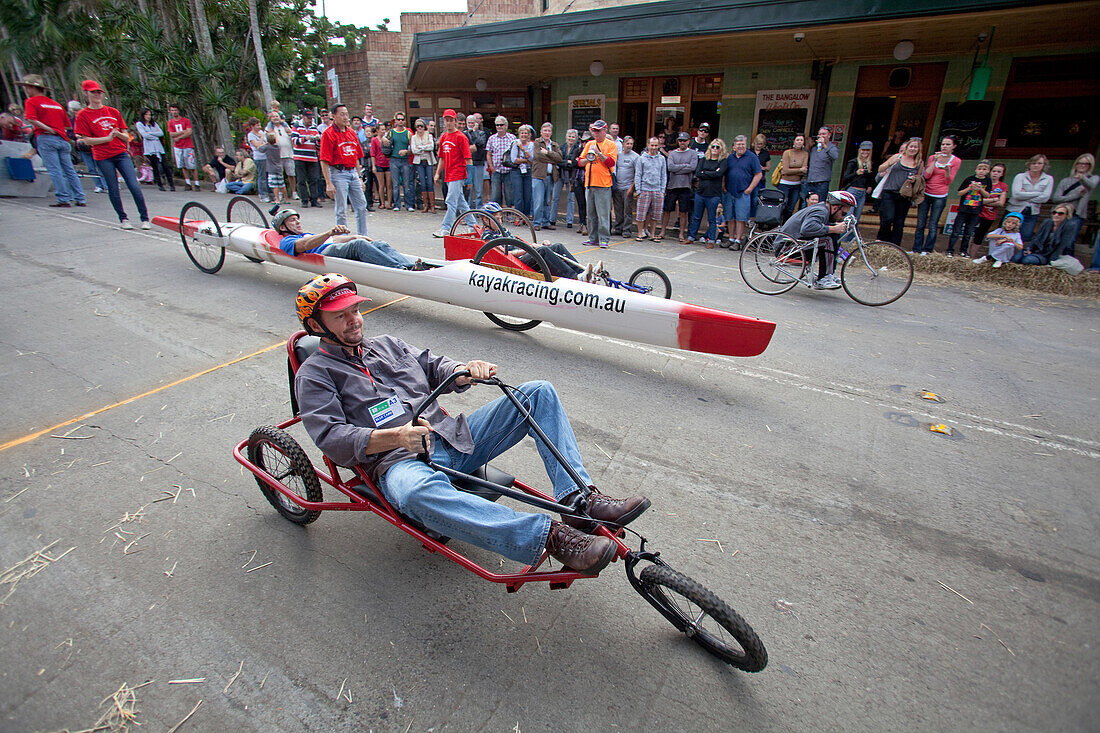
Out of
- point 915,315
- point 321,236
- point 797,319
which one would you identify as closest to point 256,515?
point 321,236

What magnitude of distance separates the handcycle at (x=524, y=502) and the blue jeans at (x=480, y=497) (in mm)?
77

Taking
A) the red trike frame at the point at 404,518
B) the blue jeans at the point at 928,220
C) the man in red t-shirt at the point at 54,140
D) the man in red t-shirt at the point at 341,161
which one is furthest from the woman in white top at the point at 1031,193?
the man in red t-shirt at the point at 54,140

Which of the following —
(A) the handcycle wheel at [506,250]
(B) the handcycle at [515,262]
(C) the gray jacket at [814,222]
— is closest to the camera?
(A) the handcycle wheel at [506,250]

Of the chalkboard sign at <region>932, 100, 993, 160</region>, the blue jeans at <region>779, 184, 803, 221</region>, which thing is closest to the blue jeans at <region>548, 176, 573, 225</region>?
the blue jeans at <region>779, 184, 803, 221</region>

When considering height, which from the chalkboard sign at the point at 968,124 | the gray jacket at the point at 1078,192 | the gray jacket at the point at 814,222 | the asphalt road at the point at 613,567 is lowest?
the asphalt road at the point at 613,567

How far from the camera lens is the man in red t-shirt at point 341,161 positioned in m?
8.41

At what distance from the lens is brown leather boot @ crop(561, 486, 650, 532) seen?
2328 millimetres

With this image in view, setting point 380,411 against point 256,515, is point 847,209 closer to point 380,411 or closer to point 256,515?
point 380,411

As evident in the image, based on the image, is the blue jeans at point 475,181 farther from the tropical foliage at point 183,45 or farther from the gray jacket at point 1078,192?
the gray jacket at point 1078,192

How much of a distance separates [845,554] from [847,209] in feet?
19.6

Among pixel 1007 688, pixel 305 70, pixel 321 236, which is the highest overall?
pixel 305 70

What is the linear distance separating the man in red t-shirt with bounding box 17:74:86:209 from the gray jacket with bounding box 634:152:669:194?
38.4ft

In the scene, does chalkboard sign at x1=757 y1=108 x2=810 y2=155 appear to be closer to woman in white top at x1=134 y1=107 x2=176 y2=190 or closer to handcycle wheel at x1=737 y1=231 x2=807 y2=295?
handcycle wheel at x1=737 y1=231 x2=807 y2=295

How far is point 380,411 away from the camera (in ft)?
8.54
